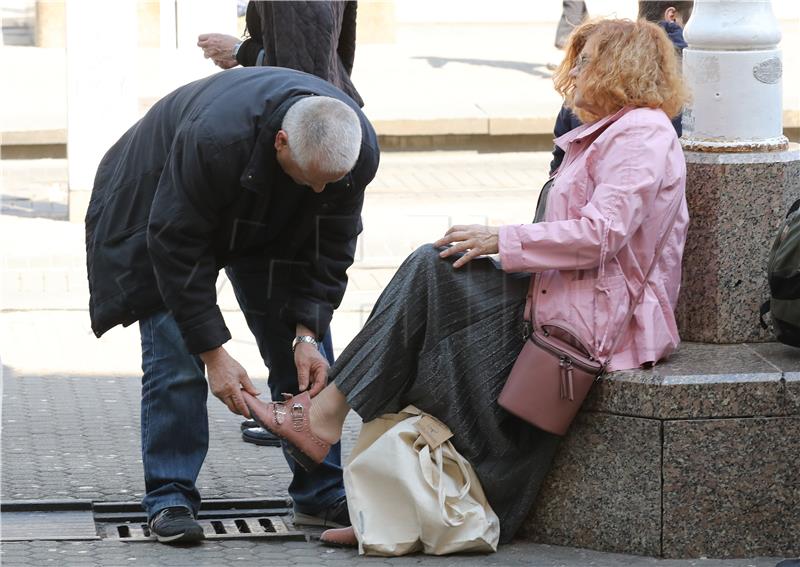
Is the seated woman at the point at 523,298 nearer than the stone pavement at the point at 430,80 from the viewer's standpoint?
Yes

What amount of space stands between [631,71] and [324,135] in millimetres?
923

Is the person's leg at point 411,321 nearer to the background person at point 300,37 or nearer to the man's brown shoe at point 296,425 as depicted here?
the man's brown shoe at point 296,425

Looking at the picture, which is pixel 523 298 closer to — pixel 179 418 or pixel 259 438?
pixel 179 418

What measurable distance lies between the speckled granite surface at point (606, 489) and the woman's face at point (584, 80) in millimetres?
863

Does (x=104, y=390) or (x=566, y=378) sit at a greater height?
(x=566, y=378)

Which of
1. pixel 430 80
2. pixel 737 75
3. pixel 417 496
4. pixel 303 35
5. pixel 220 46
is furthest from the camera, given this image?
pixel 430 80

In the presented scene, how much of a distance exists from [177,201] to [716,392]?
4.97 ft

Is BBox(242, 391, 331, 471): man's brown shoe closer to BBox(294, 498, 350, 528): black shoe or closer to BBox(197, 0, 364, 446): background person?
BBox(294, 498, 350, 528): black shoe

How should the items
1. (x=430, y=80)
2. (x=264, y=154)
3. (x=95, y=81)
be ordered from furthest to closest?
(x=430, y=80)
(x=95, y=81)
(x=264, y=154)

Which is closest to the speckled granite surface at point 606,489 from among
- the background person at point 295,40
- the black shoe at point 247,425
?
the background person at point 295,40

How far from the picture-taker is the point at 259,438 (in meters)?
5.24

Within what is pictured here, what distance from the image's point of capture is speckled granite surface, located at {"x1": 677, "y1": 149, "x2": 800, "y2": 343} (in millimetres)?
4480

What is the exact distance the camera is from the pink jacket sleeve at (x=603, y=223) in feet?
13.1

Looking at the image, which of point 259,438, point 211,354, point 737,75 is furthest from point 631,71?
point 259,438
